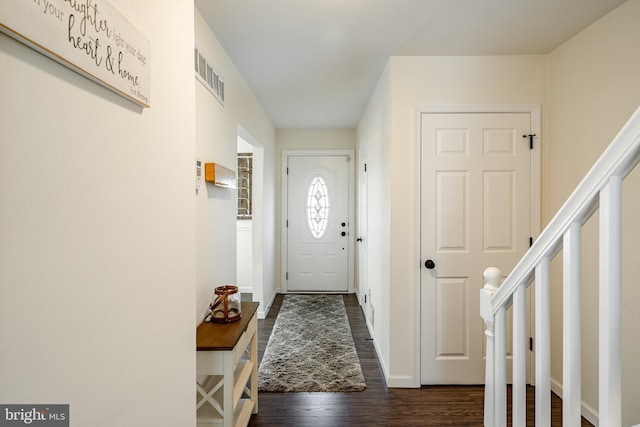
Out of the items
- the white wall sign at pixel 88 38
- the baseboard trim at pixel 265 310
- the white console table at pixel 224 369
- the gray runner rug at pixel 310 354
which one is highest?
the white wall sign at pixel 88 38

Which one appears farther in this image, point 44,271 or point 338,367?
point 338,367

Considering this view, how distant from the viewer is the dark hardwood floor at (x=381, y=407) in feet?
6.68

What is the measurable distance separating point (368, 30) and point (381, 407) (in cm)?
244

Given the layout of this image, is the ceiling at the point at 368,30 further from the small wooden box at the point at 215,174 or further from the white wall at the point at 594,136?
the small wooden box at the point at 215,174

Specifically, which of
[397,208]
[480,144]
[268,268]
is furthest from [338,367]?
[480,144]

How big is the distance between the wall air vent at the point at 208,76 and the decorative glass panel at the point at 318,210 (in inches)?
109

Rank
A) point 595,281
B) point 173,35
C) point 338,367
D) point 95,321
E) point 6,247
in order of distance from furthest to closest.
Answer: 1. point 338,367
2. point 595,281
3. point 173,35
4. point 95,321
5. point 6,247

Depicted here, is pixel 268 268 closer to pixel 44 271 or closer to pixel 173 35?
pixel 173 35

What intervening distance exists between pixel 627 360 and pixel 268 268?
10.9 ft

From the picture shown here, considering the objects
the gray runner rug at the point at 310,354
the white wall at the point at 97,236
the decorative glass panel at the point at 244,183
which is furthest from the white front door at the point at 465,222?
the decorative glass panel at the point at 244,183

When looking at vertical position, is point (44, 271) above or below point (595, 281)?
above

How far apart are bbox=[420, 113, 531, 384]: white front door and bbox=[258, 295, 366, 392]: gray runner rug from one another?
0.63 metres

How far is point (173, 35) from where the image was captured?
3.44 feet

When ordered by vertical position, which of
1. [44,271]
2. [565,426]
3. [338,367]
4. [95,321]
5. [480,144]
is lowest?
[338,367]
